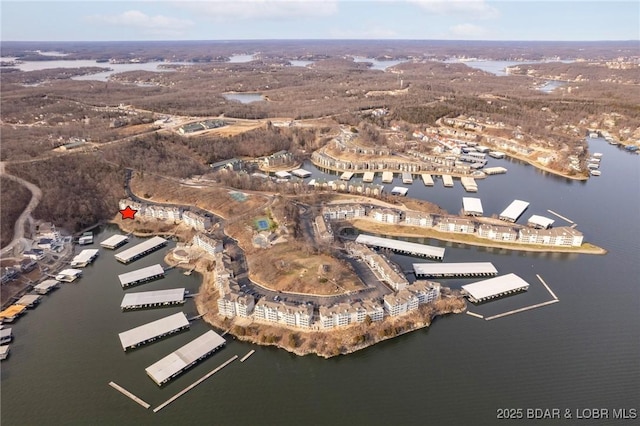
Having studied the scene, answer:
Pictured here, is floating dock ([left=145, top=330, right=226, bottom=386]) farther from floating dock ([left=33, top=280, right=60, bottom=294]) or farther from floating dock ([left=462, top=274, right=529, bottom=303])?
floating dock ([left=462, top=274, right=529, bottom=303])

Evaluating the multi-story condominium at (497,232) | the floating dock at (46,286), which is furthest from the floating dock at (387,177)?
the floating dock at (46,286)

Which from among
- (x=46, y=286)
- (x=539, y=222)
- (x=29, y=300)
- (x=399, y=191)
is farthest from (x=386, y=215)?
(x=29, y=300)

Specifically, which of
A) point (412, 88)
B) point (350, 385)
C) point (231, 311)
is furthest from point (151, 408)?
point (412, 88)

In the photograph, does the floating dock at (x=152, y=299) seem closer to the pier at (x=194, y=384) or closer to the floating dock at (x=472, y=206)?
the pier at (x=194, y=384)

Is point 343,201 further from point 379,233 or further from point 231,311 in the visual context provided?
point 231,311

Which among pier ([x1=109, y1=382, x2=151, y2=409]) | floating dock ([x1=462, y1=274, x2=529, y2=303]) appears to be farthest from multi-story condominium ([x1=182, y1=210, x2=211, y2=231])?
floating dock ([x1=462, y1=274, x2=529, y2=303])

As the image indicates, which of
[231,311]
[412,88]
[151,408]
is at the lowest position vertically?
[151,408]
